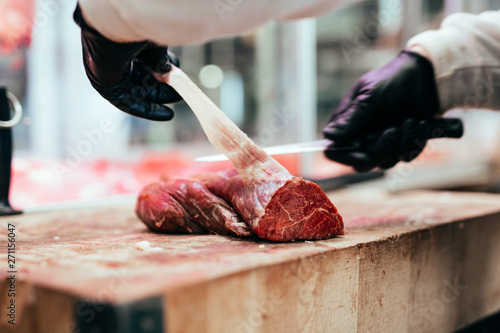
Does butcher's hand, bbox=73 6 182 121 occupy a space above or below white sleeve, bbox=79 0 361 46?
below

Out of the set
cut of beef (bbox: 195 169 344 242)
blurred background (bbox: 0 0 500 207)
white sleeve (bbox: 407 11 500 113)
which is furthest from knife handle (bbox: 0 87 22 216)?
white sleeve (bbox: 407 11 500 113)

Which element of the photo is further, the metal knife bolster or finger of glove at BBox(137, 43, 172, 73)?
the metal knife bolster

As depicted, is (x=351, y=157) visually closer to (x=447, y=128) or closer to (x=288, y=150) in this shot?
(x=288, y=150)

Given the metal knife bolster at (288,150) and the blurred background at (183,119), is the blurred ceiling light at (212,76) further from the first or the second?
the metal knife bolster at (288,150)

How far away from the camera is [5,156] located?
2.40 metres

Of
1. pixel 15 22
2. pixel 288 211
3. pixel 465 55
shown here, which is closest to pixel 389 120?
pixel 465 55

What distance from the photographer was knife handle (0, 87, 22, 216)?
239 centimetres

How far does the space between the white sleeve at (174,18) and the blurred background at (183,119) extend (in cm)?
204

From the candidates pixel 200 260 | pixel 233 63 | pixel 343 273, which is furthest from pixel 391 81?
pixel 233 63

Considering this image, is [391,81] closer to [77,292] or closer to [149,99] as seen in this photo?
[149,99]

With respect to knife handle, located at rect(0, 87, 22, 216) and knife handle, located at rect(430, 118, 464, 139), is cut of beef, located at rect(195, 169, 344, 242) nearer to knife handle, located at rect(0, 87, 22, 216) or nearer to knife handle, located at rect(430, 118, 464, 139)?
knife handle, located at rect(430, 118, 464, 139)

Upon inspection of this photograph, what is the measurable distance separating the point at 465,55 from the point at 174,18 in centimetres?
153

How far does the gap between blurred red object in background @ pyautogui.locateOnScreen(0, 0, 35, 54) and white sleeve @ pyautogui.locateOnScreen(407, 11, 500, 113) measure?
299 cm

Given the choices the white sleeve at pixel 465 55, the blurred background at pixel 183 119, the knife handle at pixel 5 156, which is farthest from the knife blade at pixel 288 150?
the blurred background at pixel 183 119
